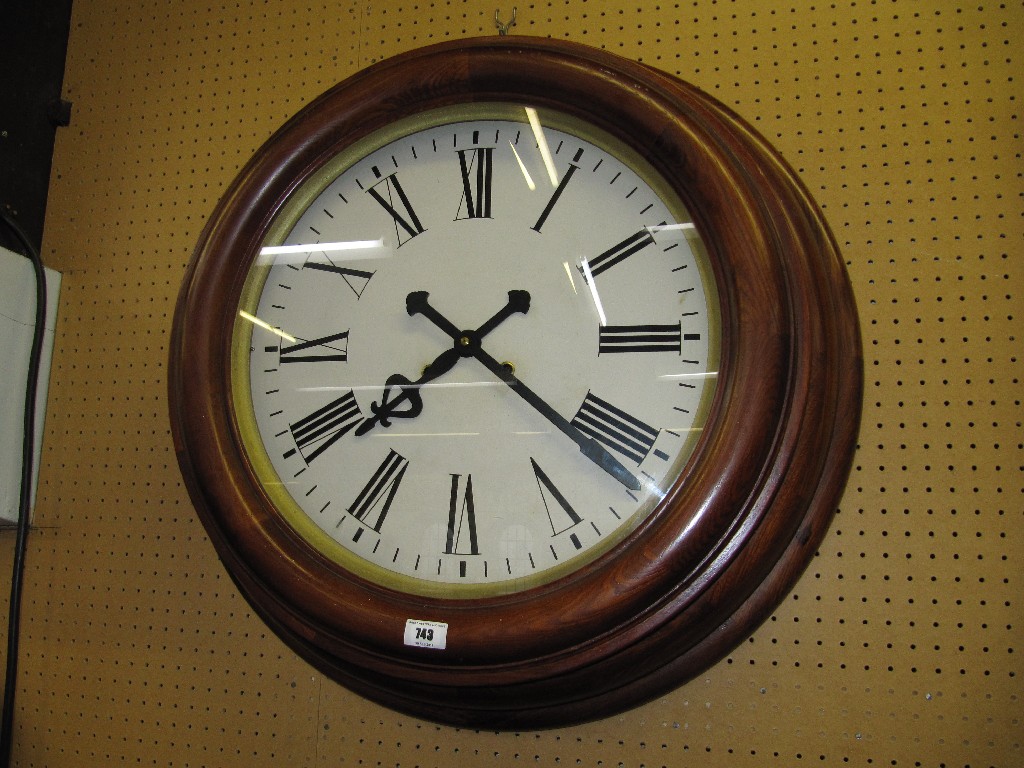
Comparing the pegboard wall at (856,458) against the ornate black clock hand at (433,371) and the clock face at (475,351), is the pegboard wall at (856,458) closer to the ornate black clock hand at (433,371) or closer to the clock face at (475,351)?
the clock face at (475,351)

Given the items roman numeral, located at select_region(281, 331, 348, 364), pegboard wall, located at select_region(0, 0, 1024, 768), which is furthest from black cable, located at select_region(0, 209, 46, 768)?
roman numeral, located at select_region(281, 331, 348, 364)

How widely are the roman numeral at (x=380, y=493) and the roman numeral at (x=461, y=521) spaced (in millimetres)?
79

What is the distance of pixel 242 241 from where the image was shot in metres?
1.19

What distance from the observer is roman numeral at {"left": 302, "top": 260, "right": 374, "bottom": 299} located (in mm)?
1164

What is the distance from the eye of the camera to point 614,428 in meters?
1.01

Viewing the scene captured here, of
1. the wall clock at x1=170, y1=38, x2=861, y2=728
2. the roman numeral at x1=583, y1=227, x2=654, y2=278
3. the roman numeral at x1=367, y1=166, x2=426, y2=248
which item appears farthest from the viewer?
the roman numeral at x1=367, y1=166, x2=426, y2=248

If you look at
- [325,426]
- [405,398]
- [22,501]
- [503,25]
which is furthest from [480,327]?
[22,501]

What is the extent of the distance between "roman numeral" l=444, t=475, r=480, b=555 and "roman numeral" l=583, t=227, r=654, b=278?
310mm

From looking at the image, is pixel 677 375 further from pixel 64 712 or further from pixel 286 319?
pixel 64 712

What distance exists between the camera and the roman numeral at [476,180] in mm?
1141

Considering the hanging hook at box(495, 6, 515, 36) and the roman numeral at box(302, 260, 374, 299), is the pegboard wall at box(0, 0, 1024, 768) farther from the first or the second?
the roman numeral at box(302, 260, 374, 299)

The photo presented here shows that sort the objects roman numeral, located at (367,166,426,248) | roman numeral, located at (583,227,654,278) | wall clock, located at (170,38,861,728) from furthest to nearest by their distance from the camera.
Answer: roman numeral, located at (367,166,426,248) < roman numeral, located at (583,227,654,278) < wall clock, located at (170,38,861,728)

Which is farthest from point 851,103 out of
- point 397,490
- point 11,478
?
point 11,478

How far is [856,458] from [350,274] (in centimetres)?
70
